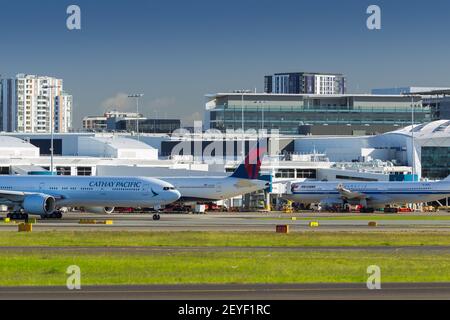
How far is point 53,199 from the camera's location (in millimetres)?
102875

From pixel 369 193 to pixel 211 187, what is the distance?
35577 mm

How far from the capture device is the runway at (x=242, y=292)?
121ft

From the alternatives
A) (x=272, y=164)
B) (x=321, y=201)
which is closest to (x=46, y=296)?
(x=321, y=201)

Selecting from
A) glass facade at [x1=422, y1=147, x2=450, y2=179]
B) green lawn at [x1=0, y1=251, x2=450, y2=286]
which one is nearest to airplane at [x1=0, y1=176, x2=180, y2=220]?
green lawn at [x1=0, y1=251, x2=450, y2=286]

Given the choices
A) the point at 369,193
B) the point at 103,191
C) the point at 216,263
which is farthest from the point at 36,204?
the point at 369,193

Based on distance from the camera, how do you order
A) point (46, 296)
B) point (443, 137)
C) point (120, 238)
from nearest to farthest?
1. point (46, 296)
2. point (120, 238)
3. point (443, 137)

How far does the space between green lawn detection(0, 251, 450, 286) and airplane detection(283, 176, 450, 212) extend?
299 feet

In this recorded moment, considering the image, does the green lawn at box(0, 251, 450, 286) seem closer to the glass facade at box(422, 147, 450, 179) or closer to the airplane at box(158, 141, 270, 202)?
the airplane at box(158, 141, 270, 202)

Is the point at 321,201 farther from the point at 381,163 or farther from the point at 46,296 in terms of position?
the point at 46,296

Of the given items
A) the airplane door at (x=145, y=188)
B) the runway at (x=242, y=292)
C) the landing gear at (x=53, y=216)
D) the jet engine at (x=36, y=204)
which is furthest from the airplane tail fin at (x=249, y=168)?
the runway at (x=242, y=292)

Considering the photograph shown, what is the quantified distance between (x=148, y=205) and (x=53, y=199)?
A: 8755mm

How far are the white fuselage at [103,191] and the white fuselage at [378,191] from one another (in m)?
50.6

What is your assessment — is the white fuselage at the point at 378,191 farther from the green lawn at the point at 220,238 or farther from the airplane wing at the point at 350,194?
the green lawn at the point at 220,238

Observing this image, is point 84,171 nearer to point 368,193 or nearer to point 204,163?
point 204,163
